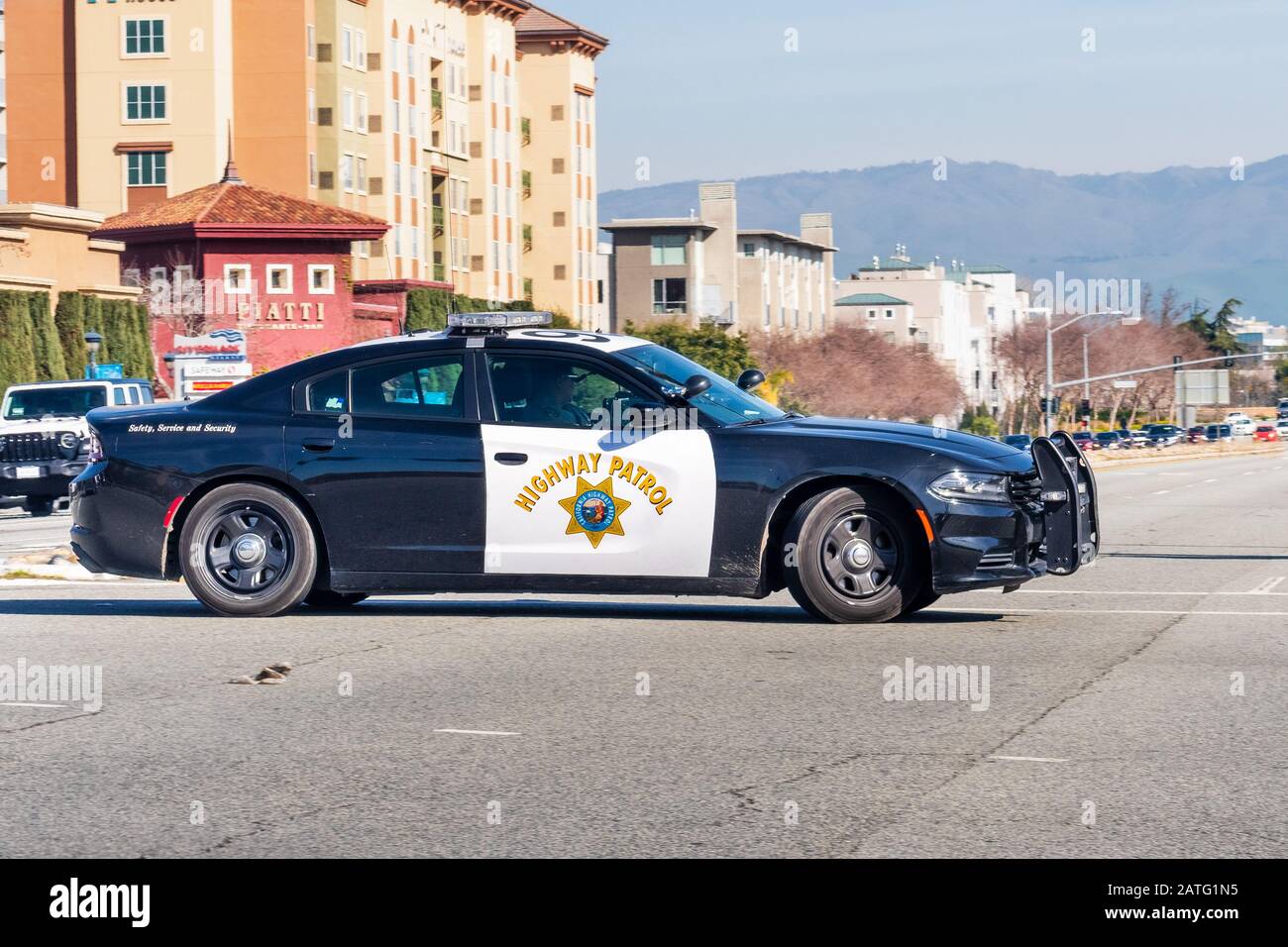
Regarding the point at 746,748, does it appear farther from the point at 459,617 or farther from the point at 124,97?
the point at 124,97

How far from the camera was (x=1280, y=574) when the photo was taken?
48.7 feet

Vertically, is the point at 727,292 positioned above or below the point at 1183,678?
above

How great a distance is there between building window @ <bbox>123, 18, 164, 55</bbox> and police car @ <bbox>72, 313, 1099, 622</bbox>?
55.8 metres

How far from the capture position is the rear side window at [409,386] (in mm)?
10891

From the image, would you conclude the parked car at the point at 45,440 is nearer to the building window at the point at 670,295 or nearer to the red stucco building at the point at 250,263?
the red stucco building at the point at 250,263

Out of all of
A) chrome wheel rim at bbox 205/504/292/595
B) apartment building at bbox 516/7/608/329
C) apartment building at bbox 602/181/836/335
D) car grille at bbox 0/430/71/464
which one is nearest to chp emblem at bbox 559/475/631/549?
chrome wheel rim at bbox 205/504/292/595

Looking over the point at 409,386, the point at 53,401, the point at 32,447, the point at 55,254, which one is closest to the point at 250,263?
the point at 55,254

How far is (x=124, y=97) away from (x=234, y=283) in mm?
9943

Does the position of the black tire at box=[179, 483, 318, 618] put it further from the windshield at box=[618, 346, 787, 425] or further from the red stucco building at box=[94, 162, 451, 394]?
the red stucco building at box=[94, 162, 451, 394]

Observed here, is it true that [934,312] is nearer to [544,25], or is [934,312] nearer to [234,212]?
[544,25]

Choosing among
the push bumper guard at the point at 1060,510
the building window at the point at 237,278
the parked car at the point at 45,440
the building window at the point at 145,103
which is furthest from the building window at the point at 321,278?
the push bumper guard at the point at 1060,510

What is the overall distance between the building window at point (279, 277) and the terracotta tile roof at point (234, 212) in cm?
152
